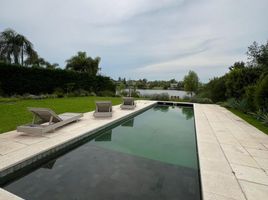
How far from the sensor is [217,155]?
3.70m

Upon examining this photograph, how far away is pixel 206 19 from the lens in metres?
9.53

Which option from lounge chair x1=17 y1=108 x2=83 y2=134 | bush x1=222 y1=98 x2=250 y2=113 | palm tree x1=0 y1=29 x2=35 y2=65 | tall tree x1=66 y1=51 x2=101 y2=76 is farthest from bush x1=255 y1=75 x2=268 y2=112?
tall tree x1=66 y1=51 x2=101 y2=76

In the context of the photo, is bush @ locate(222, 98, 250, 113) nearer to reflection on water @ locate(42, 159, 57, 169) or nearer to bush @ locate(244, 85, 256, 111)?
bush @ locate(244, 85, 256, 111)

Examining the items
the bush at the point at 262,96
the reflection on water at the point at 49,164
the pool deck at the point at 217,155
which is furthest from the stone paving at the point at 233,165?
the bush at the point at 262,96

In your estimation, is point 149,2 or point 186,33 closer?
point 149,2

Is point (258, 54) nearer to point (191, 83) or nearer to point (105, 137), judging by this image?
point (191, 83)

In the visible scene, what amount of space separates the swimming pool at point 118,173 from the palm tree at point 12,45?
65.0ft

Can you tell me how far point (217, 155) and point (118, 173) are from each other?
7.22ft

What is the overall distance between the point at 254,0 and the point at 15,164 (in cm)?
1125

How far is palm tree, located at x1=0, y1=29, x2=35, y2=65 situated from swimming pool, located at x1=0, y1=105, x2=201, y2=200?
1981cm

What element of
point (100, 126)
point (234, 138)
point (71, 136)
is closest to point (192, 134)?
point (234, 138)

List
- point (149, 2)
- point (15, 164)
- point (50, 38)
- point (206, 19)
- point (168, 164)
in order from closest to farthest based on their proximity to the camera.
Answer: point (15, 164) → point (168, 164) → point (149, 2) → point (206, 19) → point (50, 38)

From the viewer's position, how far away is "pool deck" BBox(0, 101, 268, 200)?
96.1 inches

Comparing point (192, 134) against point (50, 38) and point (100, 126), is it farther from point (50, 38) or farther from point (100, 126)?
point (50, 38)
